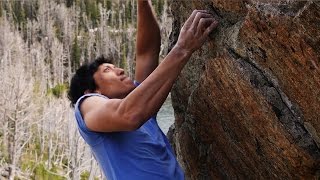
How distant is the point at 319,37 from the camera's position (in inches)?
100

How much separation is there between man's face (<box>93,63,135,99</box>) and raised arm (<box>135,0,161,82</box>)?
49cm

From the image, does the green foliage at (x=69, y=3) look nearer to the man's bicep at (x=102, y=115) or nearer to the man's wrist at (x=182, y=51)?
the man's bicep at (x=102, y=115)

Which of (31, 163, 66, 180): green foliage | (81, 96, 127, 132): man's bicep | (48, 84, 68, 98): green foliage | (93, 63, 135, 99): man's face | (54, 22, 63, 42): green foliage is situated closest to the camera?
(81, 96, 127, 132): man's bicep

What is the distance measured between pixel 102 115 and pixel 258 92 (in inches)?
31.3

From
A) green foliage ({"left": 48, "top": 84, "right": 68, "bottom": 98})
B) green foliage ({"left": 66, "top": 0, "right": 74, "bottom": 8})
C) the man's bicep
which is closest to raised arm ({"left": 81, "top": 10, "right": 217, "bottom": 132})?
the man's bicep

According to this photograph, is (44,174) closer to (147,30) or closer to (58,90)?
(147,30)

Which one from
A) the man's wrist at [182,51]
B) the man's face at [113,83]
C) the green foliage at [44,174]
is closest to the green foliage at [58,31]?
the green foliage at [44,174]

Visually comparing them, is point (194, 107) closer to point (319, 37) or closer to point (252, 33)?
point (252, 33)

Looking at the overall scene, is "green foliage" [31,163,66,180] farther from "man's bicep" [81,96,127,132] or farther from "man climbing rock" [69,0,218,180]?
"man's bicep" [81,96,127,132]

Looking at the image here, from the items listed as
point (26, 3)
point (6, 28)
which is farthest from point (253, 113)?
point (26, 3)

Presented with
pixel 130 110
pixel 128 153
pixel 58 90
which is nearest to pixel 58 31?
pixel 58 90

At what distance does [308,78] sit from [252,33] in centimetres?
44

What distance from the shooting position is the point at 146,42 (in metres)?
3.95

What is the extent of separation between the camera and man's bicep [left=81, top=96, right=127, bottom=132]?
283cm
